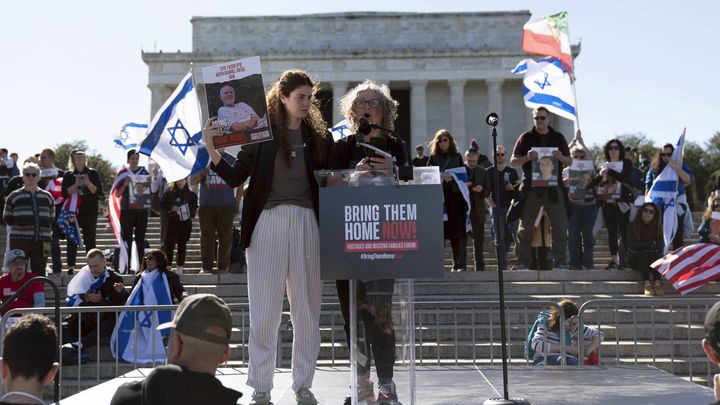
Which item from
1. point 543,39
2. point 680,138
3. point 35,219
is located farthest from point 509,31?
point 35,219

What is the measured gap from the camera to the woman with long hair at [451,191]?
15.9 m

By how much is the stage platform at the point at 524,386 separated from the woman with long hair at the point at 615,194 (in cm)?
838

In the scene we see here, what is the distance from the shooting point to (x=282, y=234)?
22.5 feet

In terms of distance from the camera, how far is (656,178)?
58.3 feet

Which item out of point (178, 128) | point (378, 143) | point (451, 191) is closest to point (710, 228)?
point (451, 191)

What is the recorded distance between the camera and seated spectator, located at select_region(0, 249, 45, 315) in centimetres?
1333

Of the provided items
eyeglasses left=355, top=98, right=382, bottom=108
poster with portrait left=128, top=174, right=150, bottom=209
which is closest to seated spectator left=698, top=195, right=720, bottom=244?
poster with portrait left=128, top=174, right=150, bottom=209

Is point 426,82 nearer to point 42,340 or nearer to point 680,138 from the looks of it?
point 680,138

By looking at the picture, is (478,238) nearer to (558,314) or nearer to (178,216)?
(178,216)

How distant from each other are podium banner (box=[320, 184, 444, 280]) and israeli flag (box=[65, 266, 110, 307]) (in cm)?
808

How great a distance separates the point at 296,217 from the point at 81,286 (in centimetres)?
736

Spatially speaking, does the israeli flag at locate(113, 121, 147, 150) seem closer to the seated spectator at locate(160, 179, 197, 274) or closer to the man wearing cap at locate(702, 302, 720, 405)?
the seated spectator at locate(160, 179, 197, 274)

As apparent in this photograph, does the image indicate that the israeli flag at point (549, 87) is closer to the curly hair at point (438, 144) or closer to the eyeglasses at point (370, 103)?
the curly hair at point (438, 144)

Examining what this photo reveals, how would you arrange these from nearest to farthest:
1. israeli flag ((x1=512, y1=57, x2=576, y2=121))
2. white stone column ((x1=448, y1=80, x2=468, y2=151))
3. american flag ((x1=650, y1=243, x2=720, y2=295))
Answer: american flag ((x1=650, y1=243, x2=720, y2=295)), israeli flag ((x1=512, y1=57, x2=576, y2=121)), white stone column ((x1=448, y1=80, x2=468, y2=151))
